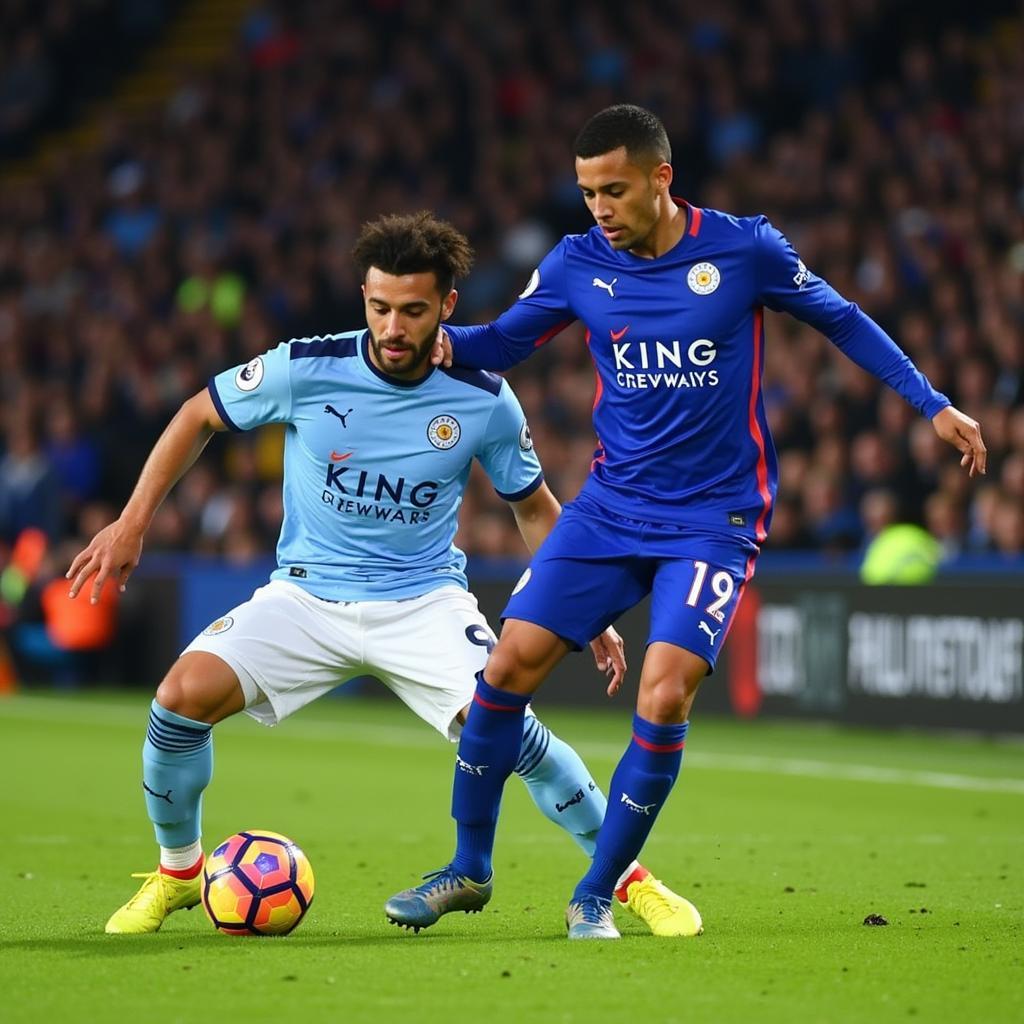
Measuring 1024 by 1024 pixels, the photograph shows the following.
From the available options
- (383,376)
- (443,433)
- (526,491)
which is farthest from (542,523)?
(383,376)

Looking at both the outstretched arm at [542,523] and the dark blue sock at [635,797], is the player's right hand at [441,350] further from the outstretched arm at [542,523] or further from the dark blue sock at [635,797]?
the dark blue sock at [635,797]

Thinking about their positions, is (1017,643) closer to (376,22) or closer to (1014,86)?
(1014,86)

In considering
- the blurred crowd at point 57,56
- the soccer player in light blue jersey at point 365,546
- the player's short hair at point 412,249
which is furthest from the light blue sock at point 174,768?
the blurred crowd at point 57,56

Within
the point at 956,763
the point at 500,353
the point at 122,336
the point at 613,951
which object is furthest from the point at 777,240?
the point at 122,336

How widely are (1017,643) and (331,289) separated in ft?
32.7

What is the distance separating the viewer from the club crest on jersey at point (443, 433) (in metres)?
6.65

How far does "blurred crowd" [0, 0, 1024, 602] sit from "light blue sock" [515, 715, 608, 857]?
7768 millimetres

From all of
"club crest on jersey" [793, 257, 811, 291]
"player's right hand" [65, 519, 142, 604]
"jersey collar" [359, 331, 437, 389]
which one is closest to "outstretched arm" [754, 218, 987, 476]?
"club crest on jersey" [793, 257, 811, 291]

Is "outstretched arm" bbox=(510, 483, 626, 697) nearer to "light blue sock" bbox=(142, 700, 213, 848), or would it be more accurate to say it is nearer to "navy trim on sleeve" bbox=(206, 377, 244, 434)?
"navy trim on sleeve" bbox=(206, 377, 244, 434)

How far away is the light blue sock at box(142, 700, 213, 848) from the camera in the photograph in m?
6.26

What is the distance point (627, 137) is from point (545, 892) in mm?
2693

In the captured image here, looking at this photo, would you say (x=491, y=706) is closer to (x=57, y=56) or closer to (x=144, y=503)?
(x=144, y=503)

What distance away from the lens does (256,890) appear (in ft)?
20.3

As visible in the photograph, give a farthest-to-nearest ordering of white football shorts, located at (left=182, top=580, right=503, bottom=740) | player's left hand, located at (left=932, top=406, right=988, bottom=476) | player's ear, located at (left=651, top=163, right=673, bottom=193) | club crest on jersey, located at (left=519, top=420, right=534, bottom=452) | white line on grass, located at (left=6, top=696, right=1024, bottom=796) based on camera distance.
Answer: white line on grass, located at (left=6, top=696, right=1024, bottom=796) < club crest on jersey, located at (left=519, top=420, right=534, bottom=452) < white football shorts, located at (left=182, top=580, right=503, bottom=740) < player's ear, located at (left=651, top=163, right=673, bottom=193) < player's left hand, located at (left=932, top=406, right=988, bottom=476)
